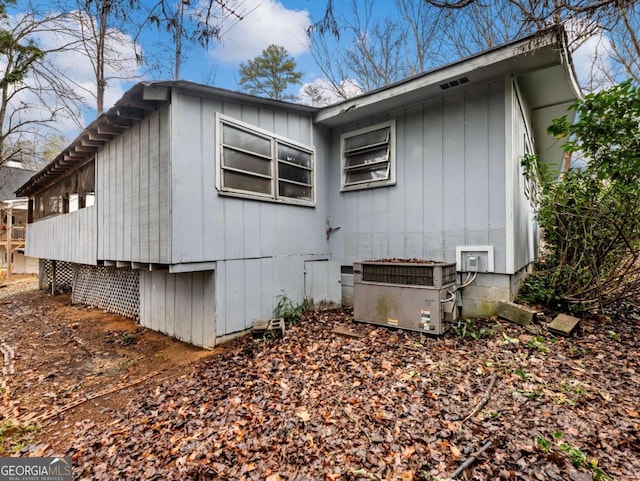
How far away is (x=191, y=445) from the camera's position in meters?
2.16

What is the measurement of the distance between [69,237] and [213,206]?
5506mm

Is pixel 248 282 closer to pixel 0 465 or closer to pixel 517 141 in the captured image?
pixel 0 465

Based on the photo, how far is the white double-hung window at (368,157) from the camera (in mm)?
5098

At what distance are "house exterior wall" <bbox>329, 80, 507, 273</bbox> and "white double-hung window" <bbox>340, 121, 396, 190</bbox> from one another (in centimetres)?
13

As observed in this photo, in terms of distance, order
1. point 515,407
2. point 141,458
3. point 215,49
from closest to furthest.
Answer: point 141,458
point 515,407
point 215,49

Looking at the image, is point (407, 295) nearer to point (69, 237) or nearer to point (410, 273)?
point (410, 273)

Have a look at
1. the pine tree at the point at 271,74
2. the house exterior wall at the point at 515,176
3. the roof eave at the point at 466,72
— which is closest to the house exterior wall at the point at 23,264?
the pine tree at the point at 271,74

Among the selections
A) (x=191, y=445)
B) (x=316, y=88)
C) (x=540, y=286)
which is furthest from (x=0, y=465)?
(x=316, y=88)

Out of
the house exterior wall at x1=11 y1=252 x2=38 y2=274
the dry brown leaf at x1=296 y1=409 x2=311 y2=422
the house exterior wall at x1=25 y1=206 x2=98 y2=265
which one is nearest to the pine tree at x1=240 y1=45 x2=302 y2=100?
the house exterior wall at x1=25 y1=206 x2=98 y2=265

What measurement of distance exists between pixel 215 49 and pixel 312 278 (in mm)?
3721

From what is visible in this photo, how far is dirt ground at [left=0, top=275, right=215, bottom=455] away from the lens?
8.97 feet

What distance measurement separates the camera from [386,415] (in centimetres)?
228

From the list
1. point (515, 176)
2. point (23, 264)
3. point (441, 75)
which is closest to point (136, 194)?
point (441, 75)

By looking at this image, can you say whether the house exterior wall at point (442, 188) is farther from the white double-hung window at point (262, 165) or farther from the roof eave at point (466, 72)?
the white double-hung window at point (262, 165)
